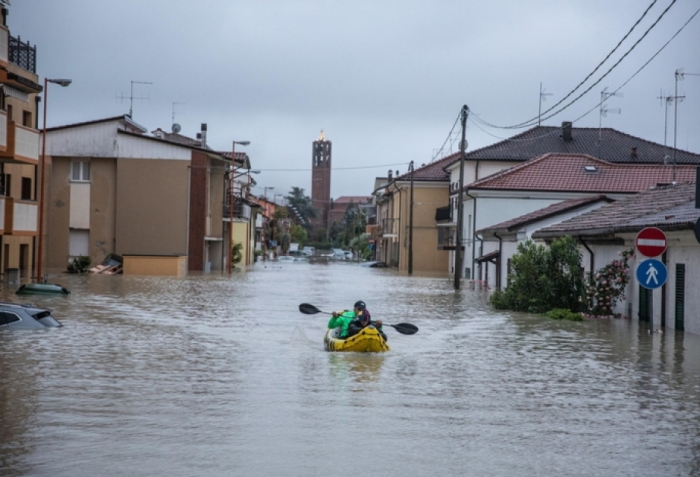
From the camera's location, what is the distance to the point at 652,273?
1836cm

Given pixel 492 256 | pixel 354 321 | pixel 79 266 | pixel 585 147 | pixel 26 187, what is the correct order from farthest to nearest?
pixel 585 147 → pixel 79 266 → pixel 492 256 → pixel 26 187 → pixel 354 321

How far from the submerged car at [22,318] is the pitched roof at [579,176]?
40.5 metres

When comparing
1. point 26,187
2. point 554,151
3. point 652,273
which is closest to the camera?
point 652,273

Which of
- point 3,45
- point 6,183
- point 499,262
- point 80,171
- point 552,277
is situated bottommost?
point 552,277

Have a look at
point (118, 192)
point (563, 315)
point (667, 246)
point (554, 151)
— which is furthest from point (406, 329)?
point (554, 151)

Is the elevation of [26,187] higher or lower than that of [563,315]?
higher

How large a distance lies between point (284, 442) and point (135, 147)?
50124mm

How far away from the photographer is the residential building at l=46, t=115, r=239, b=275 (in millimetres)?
58000

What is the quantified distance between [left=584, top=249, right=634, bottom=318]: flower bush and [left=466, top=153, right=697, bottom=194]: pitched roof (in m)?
28.6

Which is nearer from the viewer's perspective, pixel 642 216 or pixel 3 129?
pixel 642 216

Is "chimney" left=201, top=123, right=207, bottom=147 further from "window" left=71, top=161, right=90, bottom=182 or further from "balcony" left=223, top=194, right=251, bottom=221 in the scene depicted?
"window" left=71, top=161, right=90, bottom=182

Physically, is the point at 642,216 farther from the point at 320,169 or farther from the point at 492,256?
the point at 320,169

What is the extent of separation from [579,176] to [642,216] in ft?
105

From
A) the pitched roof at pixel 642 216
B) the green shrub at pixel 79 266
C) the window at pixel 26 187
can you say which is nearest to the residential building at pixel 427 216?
the green shrub at pixel 79 266
